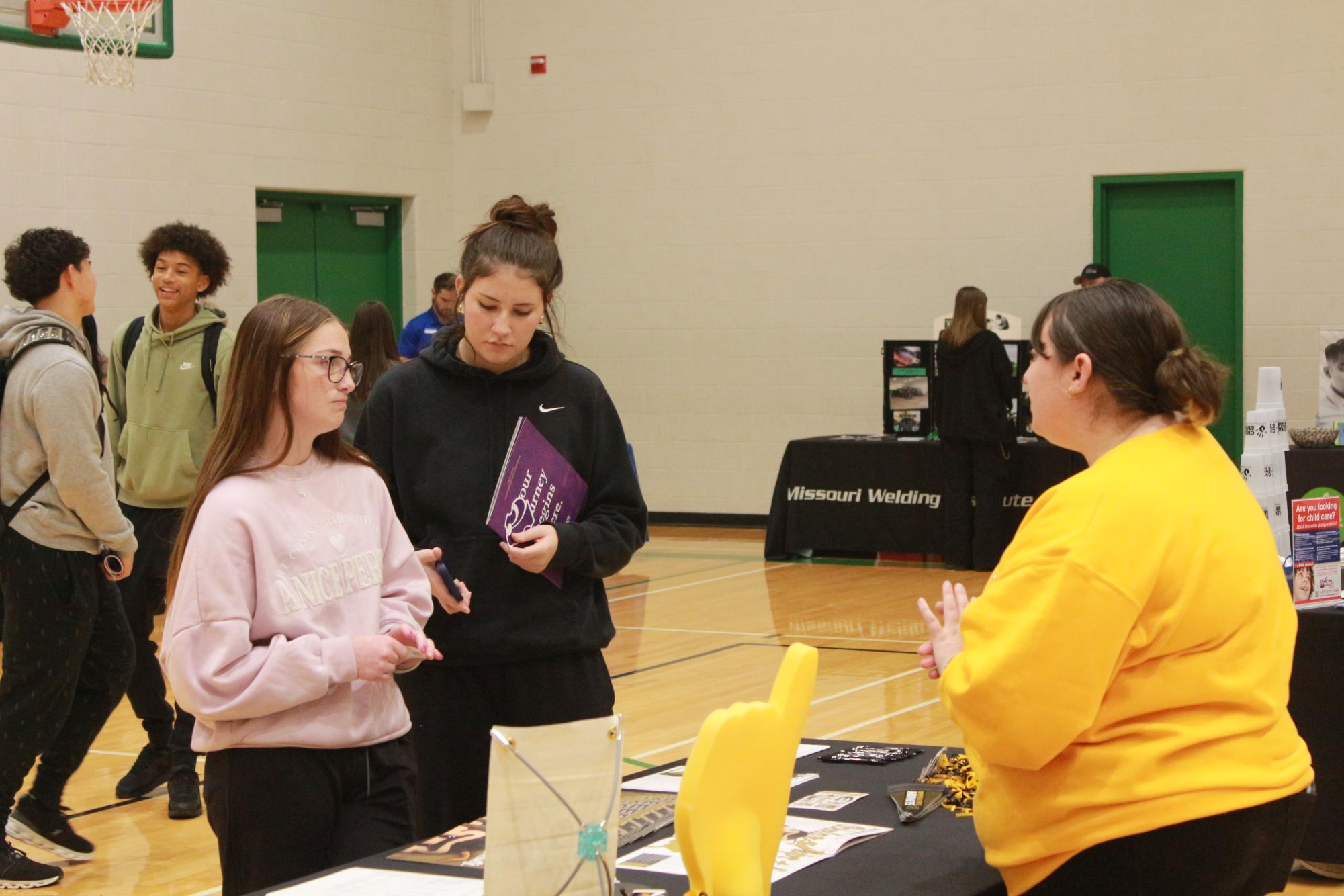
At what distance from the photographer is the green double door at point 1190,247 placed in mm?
10117

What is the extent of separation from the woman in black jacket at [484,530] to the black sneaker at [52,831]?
2.14 meters

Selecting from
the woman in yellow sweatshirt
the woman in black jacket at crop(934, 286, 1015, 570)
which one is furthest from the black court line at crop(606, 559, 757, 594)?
the woman in yellow sweatshirt

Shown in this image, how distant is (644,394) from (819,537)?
7.72ft

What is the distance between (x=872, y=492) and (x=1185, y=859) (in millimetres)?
7961

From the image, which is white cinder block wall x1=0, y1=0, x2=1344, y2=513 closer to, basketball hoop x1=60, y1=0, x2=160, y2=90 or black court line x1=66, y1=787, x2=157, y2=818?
basketball hoop x1=60, y1=0, x2=160, y2=90

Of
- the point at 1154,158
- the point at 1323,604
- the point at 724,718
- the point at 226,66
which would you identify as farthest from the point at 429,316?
the point at 724,718

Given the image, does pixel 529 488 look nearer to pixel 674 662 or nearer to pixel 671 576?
pixel 674 662

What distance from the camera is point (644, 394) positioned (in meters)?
11.9

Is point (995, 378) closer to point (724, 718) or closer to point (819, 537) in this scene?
point (819, 537)

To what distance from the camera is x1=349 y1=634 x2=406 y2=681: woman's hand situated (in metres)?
2.26

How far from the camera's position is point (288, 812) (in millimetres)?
2293

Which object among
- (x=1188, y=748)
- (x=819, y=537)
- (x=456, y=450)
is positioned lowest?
(x=819, y=537)

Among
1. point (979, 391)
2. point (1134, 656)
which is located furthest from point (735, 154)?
point (1134, 656)

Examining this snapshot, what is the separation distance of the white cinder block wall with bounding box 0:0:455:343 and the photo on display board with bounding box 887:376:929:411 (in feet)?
12.7
